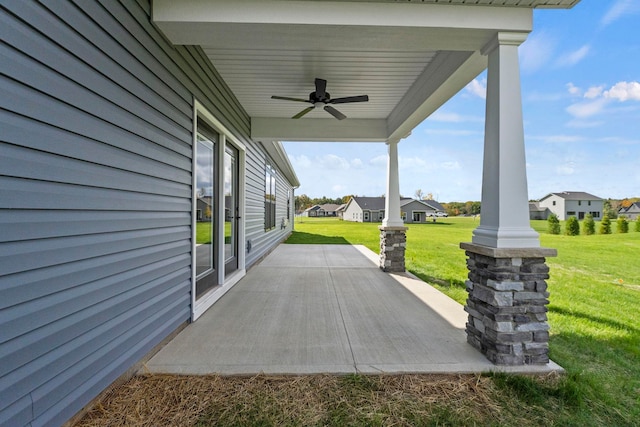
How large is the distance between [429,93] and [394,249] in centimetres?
299

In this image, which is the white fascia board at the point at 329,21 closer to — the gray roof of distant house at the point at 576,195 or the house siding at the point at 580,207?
the house siding at the point at 580,207

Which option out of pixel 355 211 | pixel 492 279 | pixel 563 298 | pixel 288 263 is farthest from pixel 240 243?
pixel 355 211

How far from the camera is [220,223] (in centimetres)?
411

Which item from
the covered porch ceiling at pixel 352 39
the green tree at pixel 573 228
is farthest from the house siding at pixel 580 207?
the covered porch ceiling at pixel 352 39

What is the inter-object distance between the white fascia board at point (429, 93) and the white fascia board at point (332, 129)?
0.40 m

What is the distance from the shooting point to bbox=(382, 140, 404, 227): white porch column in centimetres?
565

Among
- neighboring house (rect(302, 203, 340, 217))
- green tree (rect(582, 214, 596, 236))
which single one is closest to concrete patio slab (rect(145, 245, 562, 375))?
green tree (rect(582, 214, 596, 236))

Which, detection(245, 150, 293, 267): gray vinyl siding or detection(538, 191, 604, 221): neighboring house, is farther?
detection(538, 191, 604, 221): neighboring house

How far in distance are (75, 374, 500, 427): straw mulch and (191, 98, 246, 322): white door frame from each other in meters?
1.23

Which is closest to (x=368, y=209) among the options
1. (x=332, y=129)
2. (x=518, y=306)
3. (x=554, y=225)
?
(x=554, y=225)

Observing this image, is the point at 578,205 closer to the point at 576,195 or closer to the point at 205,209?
the point at 576,195

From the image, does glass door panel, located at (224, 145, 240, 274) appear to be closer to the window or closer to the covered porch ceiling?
the covered porch ceiling

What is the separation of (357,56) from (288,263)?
15.1ft

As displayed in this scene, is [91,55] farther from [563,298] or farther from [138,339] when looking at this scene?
[563,298]
